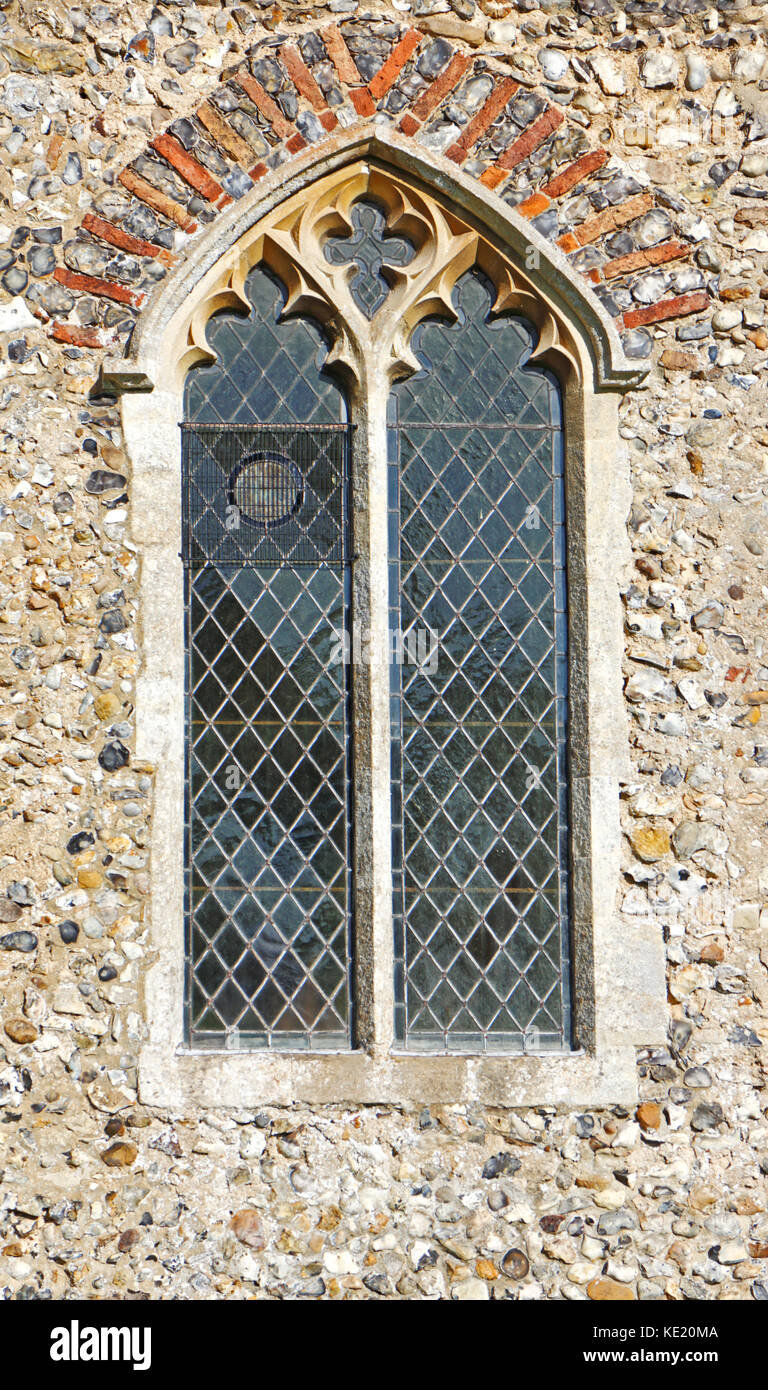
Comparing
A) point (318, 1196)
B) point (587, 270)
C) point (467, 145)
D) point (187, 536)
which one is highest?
point (467, 145)

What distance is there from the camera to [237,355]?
4434 mm

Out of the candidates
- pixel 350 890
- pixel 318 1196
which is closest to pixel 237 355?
pixel 350 890

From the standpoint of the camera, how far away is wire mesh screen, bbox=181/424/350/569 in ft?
14.3

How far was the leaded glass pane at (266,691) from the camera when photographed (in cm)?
416

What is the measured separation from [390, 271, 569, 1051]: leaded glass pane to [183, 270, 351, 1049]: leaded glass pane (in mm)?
231

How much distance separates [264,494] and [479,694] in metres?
1.02

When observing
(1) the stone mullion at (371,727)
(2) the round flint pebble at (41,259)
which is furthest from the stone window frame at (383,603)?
(2) the round flint pebble at (41,259)

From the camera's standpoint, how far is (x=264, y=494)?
14.3ft

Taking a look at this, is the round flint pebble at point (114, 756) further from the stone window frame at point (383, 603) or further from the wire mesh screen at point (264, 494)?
the wire mesh screen at point (264, 494)

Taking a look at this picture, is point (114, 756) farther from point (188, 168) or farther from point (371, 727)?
point (188, 168)

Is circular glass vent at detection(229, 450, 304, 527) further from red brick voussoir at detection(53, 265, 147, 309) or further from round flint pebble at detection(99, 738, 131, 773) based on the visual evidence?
round flint pebble at detection(99, 738, 131, 773)

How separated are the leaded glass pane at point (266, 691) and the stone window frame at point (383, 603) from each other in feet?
0.26

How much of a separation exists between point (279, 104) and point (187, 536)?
1.52 m

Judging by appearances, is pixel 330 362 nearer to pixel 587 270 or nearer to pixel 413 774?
pixel 587 270
